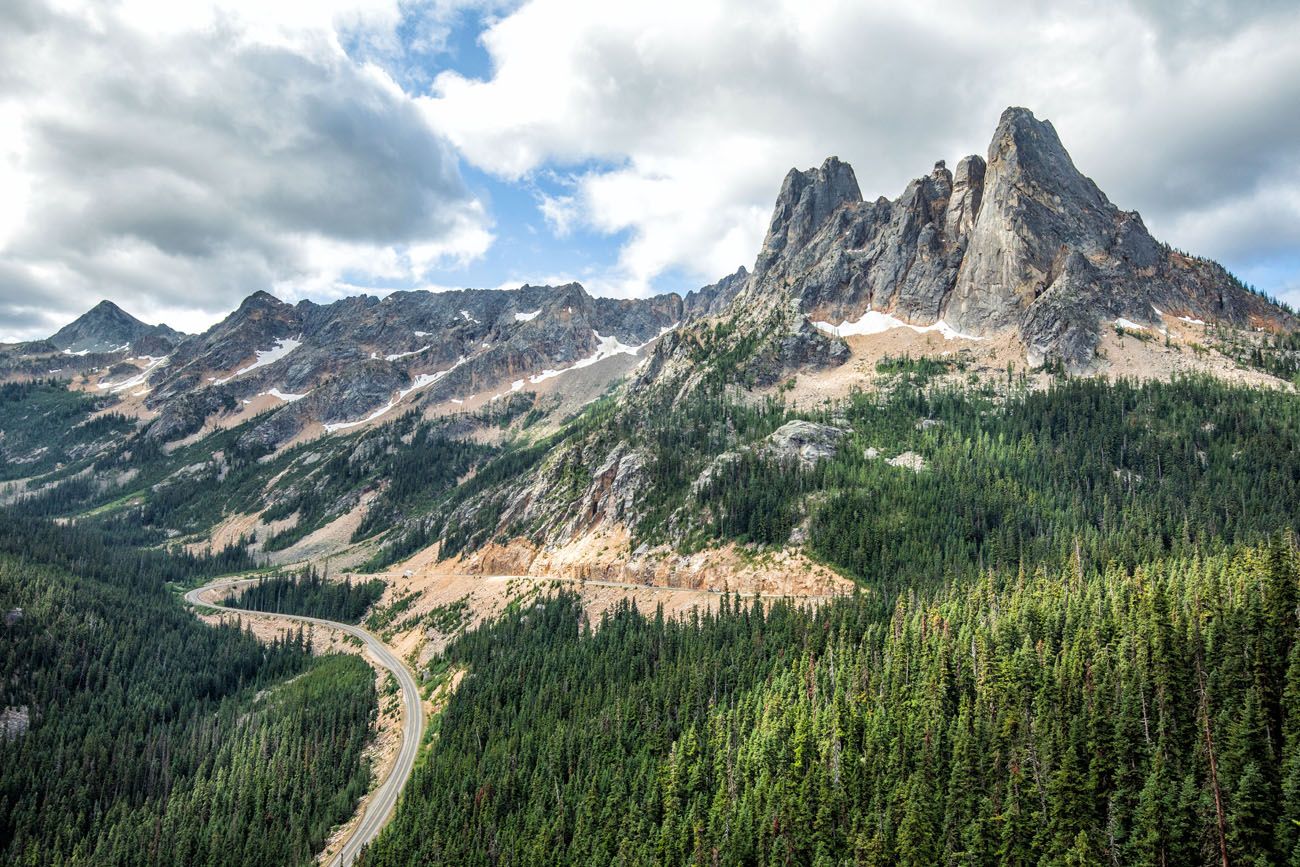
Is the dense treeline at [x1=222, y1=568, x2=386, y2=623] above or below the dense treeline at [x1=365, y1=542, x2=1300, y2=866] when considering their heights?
below

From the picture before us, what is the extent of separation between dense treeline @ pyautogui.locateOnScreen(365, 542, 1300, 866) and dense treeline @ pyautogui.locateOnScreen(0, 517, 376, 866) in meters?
20.2

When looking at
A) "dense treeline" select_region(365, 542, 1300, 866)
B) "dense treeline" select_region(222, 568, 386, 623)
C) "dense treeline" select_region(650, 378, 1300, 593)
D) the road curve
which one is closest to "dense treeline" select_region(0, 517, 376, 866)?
the road curve

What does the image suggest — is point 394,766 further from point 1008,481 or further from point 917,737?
point 1008,481

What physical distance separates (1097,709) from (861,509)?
74014 mm

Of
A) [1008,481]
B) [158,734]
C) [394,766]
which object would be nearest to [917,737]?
[394,766]

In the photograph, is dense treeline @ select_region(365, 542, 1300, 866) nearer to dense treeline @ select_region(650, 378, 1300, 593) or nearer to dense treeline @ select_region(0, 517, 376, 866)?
dense treeline @ select_region(650, 378, 1300, 593)

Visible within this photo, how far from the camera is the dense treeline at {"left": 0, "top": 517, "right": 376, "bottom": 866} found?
86375mm

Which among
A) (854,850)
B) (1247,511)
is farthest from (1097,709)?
(1247,511)

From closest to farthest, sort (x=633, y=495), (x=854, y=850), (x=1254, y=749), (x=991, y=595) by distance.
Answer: (x=1254, y=749), (x=854, y=850), (x=991, y=595), (x=633, y=495)

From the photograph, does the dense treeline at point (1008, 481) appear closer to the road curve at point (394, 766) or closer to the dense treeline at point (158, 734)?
the road curve at point (394, 766)

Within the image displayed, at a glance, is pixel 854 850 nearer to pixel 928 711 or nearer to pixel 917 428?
pixel 928 711

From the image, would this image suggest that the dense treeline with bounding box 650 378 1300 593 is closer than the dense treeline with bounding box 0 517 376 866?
No

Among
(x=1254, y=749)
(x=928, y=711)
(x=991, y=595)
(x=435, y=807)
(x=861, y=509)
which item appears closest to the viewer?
(x=1254, y=749)

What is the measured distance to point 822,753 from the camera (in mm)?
67688
